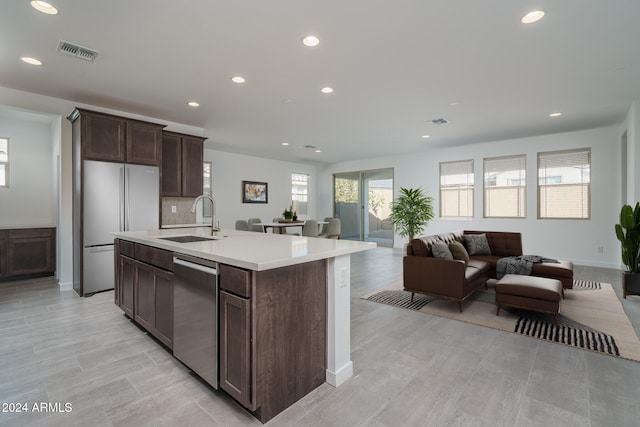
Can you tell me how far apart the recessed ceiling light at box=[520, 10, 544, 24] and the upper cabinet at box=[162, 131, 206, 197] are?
4.91 m

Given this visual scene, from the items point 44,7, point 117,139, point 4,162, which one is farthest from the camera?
point 4,162

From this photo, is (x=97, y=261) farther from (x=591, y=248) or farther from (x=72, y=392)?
(x=591, y=248)

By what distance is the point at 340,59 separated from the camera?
10.2ft

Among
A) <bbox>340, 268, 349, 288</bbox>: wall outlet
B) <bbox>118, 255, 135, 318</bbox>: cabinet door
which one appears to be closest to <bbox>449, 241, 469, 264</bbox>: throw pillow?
<bbox>340, 268, 349, 288</bbox>: wall outlet

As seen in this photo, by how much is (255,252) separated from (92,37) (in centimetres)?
262

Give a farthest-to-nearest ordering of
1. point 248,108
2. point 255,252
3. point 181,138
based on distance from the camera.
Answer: point 181,138
point 248,108
point 255,252

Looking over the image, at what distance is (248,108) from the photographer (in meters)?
4.70

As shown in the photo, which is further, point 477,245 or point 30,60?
point 477,245

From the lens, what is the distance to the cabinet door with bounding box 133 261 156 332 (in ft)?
8.28

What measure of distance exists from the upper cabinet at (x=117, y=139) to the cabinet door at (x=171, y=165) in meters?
0.37

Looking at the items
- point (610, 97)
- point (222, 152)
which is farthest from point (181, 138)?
point (610, 97)

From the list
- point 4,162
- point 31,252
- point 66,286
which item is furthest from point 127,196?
point 4,162

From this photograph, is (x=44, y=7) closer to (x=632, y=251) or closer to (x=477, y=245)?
(x=477, y=245)

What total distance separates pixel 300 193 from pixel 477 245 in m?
6.43
